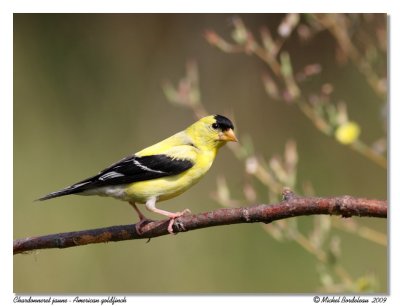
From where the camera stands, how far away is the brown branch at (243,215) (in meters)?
1.95

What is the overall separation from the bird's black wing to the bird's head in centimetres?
28

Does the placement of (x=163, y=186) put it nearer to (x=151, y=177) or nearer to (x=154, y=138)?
(x=151, y=177)

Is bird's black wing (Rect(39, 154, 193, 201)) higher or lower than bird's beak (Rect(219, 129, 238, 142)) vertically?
lower

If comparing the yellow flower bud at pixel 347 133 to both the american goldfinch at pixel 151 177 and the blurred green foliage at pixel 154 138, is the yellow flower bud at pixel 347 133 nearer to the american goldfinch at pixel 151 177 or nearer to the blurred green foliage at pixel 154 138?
the american goldfinch at pixel 151 177

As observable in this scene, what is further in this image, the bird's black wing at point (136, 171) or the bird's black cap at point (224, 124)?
the bird's black cap at point (224, 124)

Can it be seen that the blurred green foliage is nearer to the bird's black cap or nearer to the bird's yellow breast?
the bird's black cap

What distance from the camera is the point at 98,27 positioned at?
5.02 metres

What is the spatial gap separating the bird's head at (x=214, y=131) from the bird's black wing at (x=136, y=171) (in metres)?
0.28

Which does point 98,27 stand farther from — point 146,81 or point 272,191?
point 272,191

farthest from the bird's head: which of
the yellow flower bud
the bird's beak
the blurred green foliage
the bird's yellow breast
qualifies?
the blurred green foliage

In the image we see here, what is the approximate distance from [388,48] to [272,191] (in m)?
0.87

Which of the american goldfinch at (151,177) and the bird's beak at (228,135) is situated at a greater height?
the bird's beak at (228,135)

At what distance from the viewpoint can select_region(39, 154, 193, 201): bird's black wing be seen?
2.97 m

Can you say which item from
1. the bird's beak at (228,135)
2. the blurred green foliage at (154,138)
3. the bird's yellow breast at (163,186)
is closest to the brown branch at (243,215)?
the bird's yellow breast at (163,186)
